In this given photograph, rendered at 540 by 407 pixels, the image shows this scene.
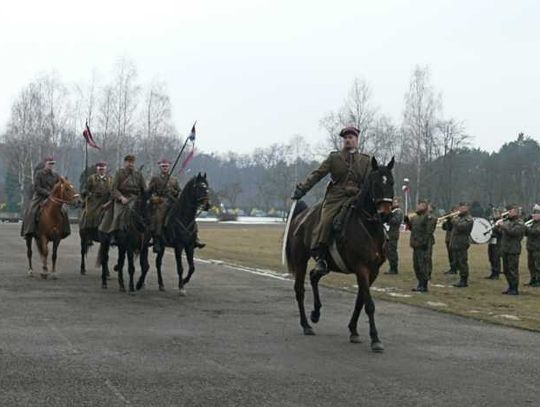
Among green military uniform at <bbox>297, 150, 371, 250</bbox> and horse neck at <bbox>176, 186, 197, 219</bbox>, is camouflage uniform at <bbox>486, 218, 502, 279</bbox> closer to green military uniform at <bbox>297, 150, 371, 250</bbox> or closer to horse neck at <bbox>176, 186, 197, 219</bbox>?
horse neck at <bbox>176, 186, 197, 219</bbox>

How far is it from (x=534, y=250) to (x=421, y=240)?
3292mm

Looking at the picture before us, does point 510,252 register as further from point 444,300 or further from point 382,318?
point 382,318

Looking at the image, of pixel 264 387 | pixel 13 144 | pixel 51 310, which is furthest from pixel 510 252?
pixel 13 144

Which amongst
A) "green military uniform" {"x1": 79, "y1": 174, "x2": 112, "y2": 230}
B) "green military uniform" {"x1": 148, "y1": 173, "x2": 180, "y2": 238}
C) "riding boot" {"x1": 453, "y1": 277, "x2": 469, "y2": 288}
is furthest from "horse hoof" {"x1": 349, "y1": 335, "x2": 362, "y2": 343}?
"riding boot" {"x1": 453, "y1": 277, "x2": 469, "y2": 288}

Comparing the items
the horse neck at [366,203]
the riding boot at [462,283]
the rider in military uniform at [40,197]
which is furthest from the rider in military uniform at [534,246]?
the rider in military uniform at [40,197]

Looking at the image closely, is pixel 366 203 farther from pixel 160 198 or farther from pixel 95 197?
pixel 95 197

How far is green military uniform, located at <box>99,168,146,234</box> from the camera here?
1528cm

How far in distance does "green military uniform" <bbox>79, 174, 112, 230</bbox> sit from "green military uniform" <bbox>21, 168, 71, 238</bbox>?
2.33 feet

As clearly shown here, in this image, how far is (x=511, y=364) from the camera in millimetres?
8984

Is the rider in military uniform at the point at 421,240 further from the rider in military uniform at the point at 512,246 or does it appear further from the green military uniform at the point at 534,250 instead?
the green military uniform at the point at 534,250

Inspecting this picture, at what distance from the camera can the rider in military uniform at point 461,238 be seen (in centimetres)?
1927

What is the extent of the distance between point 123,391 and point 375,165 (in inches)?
173

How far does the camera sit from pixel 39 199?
1758 centimetres

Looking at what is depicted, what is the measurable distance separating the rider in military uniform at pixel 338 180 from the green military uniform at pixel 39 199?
8856mm
